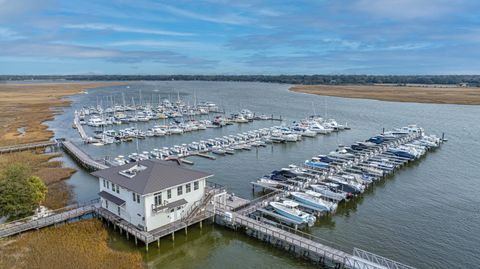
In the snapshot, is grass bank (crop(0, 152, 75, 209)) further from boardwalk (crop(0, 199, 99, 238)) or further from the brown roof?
the brown roof

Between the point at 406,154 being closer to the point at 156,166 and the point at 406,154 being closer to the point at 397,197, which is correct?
the point at 397,197

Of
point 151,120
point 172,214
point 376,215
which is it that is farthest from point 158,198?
point 151,120

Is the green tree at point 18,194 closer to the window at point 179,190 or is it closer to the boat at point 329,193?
the window at point 179,190

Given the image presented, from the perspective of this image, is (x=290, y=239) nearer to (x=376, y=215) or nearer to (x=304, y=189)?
(x=304, y=189)

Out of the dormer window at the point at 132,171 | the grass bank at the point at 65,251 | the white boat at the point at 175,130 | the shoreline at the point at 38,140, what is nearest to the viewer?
the grass bank at the point at 65,251

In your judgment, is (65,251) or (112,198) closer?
(65,251)

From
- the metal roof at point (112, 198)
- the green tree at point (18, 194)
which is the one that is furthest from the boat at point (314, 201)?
the green tree at point (18, 194)

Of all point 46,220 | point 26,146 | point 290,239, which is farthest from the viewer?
point 26,146

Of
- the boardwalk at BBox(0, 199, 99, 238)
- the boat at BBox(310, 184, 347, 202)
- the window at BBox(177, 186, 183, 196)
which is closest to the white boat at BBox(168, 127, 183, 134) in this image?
the boardwalk at BBox(0, 199, 99, 238)
